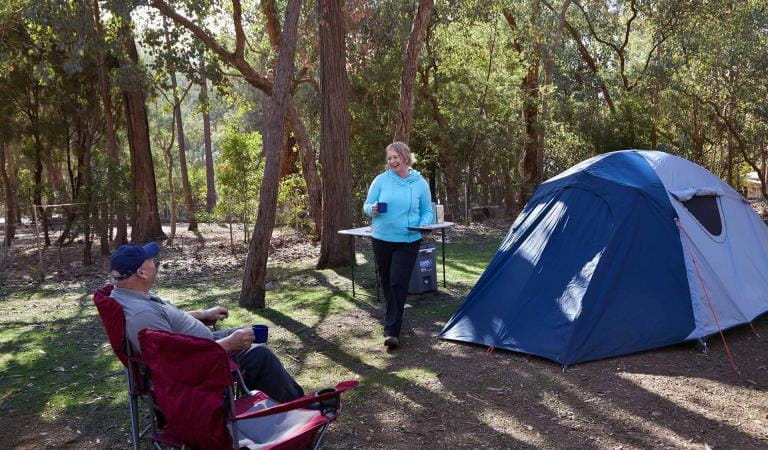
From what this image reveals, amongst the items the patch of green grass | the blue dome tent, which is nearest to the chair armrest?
the patch of green grass

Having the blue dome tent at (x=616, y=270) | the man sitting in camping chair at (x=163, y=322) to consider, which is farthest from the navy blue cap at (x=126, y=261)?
the blue dome tent at (x=616, y=270)

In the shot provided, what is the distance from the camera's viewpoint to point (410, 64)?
11.9 metres

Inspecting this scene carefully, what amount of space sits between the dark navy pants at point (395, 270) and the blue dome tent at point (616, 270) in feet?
1.70

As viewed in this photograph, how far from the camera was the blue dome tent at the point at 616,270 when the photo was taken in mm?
5375

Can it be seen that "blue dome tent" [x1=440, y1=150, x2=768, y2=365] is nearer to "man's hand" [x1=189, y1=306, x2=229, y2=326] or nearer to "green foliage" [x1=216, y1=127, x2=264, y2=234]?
"man's hand" [x1=189, y1=306, x2=229, y2=326]

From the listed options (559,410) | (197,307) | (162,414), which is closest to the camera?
(162,414)

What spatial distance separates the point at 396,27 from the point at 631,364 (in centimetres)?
1588

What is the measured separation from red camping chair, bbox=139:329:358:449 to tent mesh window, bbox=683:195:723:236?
13.5 ft

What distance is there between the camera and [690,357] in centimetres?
529

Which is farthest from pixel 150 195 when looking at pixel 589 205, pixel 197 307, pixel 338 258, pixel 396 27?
pixel 589 205

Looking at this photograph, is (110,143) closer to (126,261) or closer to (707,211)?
(707,211)

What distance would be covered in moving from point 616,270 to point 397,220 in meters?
1.78

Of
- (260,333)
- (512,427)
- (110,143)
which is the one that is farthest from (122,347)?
(110,143)

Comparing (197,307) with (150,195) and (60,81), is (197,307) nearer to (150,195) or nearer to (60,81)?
(150,195)
